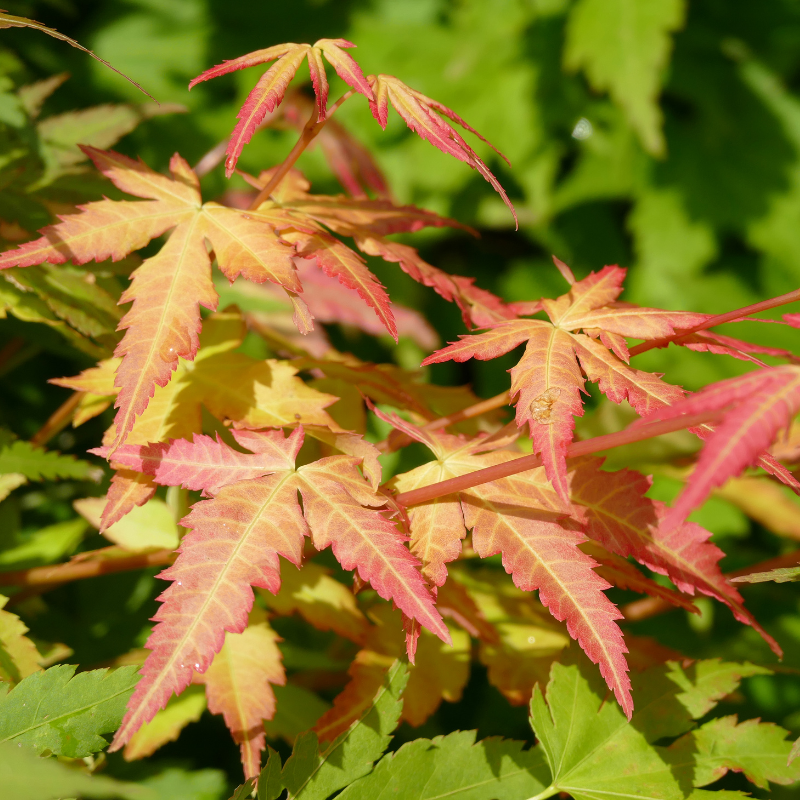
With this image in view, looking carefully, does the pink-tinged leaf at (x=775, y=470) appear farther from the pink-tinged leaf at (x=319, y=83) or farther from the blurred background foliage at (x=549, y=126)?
the blurred background foliage at (x=549, y=126)

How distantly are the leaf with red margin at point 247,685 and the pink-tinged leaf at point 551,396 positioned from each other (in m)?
0.30

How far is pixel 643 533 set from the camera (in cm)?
58

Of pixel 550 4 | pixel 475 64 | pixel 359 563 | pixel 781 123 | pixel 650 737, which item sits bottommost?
pixel 650 737

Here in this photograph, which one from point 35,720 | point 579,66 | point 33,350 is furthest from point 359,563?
point 579,66

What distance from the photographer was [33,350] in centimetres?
92

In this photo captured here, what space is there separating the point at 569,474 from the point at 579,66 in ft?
4.01

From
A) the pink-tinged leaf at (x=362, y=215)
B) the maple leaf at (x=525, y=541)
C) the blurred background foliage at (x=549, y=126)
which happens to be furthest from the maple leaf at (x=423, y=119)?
the blurred background foliage at (x=549, y=126)

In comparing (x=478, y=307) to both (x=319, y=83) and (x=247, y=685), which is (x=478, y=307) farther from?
(x=247, y=685)

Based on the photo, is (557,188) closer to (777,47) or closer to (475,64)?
(475,64)

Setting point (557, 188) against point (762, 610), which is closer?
point (762, 610)

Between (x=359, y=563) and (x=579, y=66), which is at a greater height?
(x=579, y=66)

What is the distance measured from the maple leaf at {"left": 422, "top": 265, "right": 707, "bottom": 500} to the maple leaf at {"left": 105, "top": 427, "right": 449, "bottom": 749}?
0.41 feet

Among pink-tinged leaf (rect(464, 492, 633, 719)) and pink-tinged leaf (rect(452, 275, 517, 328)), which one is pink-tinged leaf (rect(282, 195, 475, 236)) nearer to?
pink-tinged leaf (rect(452, 275, 517, 328))

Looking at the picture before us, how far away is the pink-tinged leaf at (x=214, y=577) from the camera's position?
458 mm
